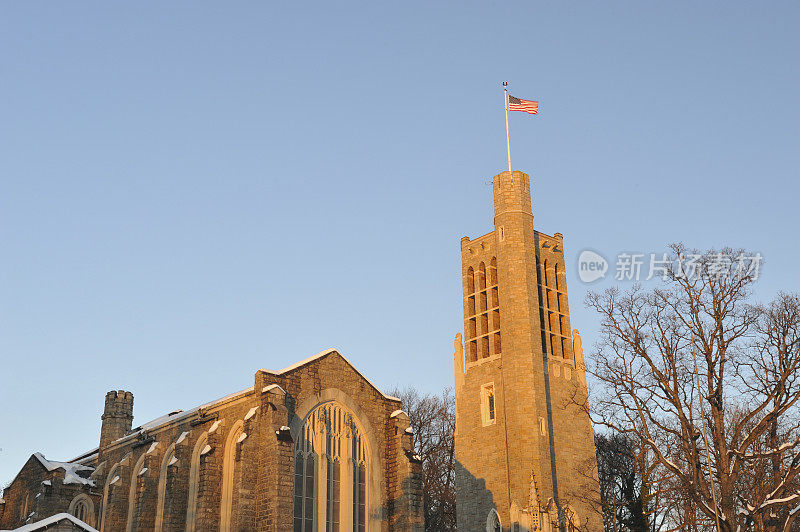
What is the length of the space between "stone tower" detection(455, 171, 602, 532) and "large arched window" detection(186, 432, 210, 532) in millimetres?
17075

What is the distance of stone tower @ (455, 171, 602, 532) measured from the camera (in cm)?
4056

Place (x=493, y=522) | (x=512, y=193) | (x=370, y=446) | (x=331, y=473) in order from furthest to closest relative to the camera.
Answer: (x=512, y=193), (x=493, y=522), (x=370, y=446), (x=331, y=473)

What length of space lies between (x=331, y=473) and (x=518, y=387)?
16321 millimetres

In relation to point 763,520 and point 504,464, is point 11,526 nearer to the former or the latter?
point 504,464

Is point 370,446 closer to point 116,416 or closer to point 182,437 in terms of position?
point 182,437

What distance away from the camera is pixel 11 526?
38.9m

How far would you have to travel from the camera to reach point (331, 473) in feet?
94.1

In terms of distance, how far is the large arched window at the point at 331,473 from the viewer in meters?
27.6

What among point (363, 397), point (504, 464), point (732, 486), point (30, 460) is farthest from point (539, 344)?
point (30, 460)

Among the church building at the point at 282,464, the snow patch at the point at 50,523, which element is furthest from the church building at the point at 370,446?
Answer: the snow patch at the point at 50,523

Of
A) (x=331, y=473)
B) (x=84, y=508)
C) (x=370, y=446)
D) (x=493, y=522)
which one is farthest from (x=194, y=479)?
(x=493, y=522)

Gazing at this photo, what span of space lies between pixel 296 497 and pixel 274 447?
2.20 meters

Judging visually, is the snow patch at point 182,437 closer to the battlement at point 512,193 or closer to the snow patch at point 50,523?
the snow patch at point 50,523

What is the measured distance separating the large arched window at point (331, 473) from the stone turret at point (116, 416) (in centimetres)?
1728
